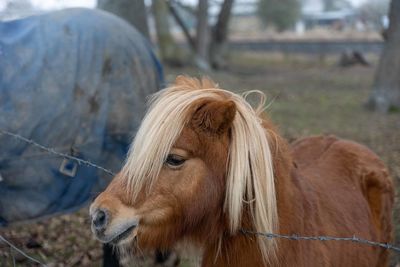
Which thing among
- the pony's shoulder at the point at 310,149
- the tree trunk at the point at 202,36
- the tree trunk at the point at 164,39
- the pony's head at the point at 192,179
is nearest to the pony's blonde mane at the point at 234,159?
the pony's head at the point at 192,179

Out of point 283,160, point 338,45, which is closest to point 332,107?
point 283,160

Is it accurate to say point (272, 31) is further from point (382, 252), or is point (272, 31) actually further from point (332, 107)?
point (382, 252)

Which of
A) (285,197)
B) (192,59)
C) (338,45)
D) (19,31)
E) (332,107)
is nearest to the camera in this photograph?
(285,197)

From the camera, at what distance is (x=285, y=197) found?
2.96 metres

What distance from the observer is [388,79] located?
13.0 m

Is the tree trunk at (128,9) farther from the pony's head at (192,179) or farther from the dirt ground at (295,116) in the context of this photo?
the pony's head at (192,179)

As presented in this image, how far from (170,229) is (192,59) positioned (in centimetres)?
2169

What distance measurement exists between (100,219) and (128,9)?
5.39m

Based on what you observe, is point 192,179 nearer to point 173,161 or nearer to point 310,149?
point 173,161

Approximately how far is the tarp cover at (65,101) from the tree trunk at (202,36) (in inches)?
729

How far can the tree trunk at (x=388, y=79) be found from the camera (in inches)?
494

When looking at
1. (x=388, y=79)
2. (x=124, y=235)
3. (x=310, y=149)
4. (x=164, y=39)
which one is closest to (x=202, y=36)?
(x=164, y=39)

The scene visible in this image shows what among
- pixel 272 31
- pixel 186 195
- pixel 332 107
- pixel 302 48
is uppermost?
pixel 186 195

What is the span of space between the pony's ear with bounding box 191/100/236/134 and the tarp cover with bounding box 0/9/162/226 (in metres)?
2.19
